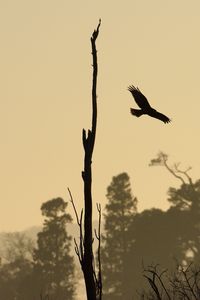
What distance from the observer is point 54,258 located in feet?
271

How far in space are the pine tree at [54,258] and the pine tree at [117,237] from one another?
3679 mm

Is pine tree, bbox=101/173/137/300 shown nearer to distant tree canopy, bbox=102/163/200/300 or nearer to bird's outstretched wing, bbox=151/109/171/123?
distant tree canopy, bbox=102/163/200/300

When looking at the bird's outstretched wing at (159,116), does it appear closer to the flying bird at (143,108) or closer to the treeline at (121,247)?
the flying bird at (143,108)

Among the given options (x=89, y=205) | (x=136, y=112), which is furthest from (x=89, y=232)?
(x=136, y=112)

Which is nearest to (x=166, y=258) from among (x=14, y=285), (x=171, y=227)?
(x=171, y=227)

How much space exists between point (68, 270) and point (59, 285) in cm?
204

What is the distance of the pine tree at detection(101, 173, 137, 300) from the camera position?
81438 mm

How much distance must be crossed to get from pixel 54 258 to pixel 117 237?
6.74 metres

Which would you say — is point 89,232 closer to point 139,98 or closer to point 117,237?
point 139,98

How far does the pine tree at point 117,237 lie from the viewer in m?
81.4

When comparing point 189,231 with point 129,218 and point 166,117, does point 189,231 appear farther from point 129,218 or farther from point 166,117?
point 166,117

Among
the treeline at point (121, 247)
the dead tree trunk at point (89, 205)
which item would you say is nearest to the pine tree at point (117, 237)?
the treeline at point (121, 247)

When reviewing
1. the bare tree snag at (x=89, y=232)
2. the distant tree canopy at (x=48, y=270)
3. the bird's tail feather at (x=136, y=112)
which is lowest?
the bare tree snag at (x=89, y=232)

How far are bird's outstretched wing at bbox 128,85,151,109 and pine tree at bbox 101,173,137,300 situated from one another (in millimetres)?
75100
